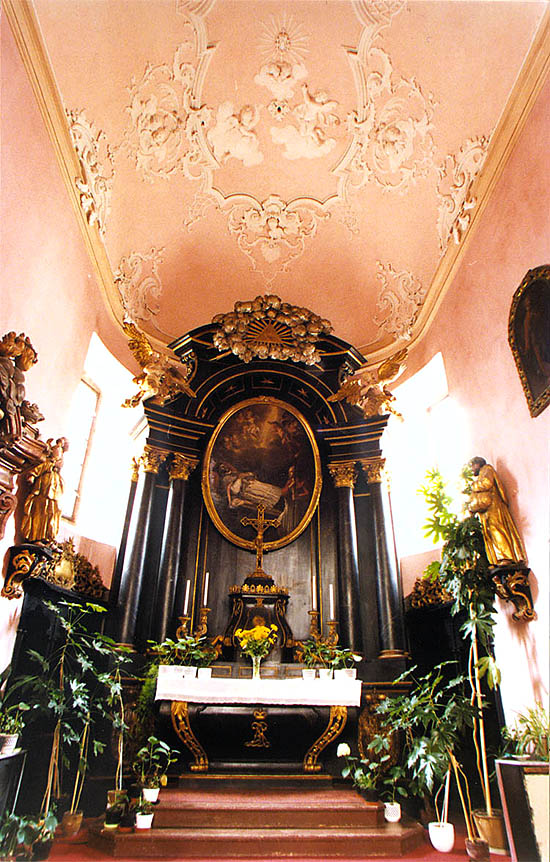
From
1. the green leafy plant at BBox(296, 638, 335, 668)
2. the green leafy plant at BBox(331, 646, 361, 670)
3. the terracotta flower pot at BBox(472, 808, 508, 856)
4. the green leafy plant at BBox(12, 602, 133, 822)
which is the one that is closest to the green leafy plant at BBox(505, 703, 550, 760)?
the terracotta flower pot at BBox(472, 808, 508, 856)

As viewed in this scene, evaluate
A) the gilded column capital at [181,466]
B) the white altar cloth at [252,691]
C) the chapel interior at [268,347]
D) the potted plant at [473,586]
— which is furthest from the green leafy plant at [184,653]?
the potted plant at [473,586]

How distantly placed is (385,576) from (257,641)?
1.75 metres

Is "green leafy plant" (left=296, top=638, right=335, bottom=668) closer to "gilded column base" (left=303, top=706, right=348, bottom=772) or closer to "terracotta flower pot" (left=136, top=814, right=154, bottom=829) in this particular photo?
"gilded column base" (left=303, top=706, right=348, bottom=772)

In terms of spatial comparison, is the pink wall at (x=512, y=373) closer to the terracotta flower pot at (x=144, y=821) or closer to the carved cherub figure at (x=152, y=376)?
the terracotta flower pot at (x=144, y=821)

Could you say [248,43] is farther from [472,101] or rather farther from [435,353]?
[435,353]

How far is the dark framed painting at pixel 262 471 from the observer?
7367 mm

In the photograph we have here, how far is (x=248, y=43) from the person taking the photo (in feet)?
19.7

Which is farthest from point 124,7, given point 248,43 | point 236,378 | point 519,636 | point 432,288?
point 519,636

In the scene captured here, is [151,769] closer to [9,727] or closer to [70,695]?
[70,695]

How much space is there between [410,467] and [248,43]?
5855 millimetres

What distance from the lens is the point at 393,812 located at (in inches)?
184

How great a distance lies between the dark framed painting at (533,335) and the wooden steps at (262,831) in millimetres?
3619

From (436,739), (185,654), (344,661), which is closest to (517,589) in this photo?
(436,739)

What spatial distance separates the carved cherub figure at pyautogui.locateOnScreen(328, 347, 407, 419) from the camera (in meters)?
7.47
